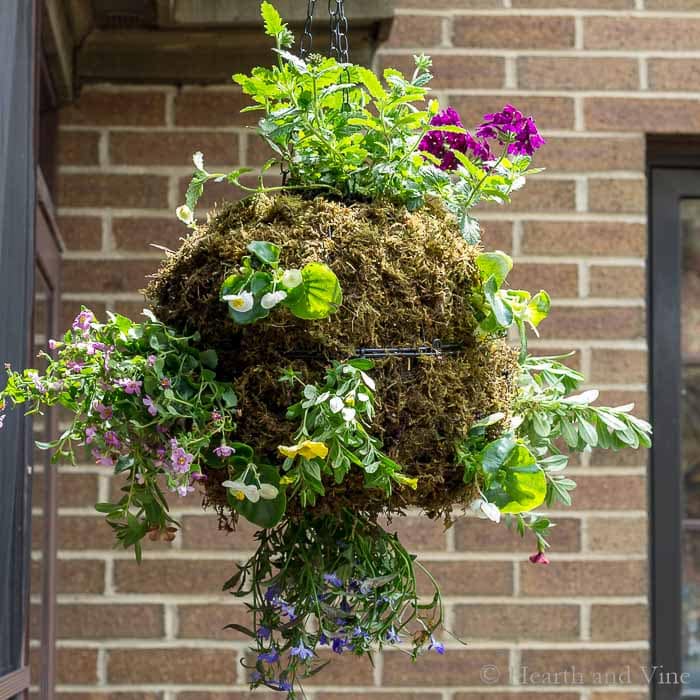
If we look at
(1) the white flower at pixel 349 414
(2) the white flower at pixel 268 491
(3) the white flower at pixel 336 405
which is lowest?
(2) the white flower at pixel 268 491

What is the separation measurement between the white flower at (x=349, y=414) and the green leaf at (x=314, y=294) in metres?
0.09

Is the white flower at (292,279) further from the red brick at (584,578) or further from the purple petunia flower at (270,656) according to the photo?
the red brick at (584,578)

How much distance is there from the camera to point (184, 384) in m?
1.08

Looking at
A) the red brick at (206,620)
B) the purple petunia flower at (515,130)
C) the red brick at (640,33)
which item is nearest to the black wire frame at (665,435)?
the red brick at (640,33)

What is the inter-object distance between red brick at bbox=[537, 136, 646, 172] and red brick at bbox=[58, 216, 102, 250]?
2.86ft

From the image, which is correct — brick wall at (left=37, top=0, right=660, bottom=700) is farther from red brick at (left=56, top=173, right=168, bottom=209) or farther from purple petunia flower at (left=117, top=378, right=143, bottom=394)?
purple petunia flower at (left=117, top=378, right=143, bottom=394)

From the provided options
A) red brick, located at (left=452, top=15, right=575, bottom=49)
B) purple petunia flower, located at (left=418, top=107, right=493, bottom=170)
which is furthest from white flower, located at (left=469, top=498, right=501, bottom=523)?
red brick, located at (left=452, top=15, right=575, bottom=49)

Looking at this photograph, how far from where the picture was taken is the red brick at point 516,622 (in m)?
2.17

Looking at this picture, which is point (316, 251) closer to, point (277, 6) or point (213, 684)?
point (277, 6)

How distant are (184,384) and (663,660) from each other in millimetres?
1563

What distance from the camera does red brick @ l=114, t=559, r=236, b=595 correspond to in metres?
2.14

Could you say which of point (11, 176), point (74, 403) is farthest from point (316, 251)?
point (11, 176)

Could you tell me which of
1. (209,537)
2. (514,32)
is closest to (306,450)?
(209,537)

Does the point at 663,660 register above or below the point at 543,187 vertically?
below
